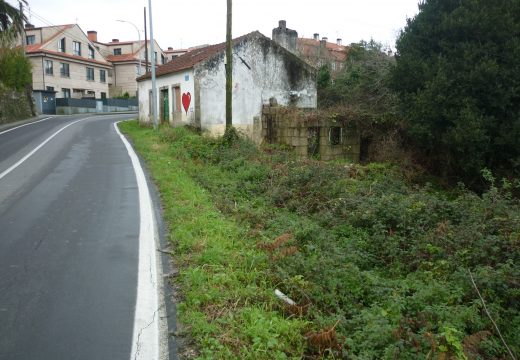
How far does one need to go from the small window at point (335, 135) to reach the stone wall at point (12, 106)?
854 inches

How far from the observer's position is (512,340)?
4.69m

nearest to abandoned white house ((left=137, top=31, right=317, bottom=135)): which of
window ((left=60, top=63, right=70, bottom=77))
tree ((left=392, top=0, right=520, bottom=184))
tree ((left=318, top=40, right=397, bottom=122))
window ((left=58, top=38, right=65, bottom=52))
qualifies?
tree ((left=318, top=40, right=397, bottom=122))

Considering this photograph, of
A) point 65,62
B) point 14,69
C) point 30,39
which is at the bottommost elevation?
point 14,69

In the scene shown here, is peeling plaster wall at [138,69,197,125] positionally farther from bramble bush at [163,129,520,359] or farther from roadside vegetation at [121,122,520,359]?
roadside vegetation at [121,122,520,359]

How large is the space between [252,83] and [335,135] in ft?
16.1

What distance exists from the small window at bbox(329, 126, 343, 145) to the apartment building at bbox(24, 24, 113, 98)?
125 feet

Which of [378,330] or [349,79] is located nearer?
[378,330]

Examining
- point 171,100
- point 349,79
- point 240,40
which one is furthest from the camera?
point 349,79

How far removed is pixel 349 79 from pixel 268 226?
21897mm

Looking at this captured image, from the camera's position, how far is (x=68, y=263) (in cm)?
578

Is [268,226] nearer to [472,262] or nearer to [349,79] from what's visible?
[472,262]

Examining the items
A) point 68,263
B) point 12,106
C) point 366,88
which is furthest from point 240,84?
point 12,106

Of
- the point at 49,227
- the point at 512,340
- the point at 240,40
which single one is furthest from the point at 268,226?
the point at 240,40

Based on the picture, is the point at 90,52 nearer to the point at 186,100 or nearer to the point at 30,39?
the point at 30,39
